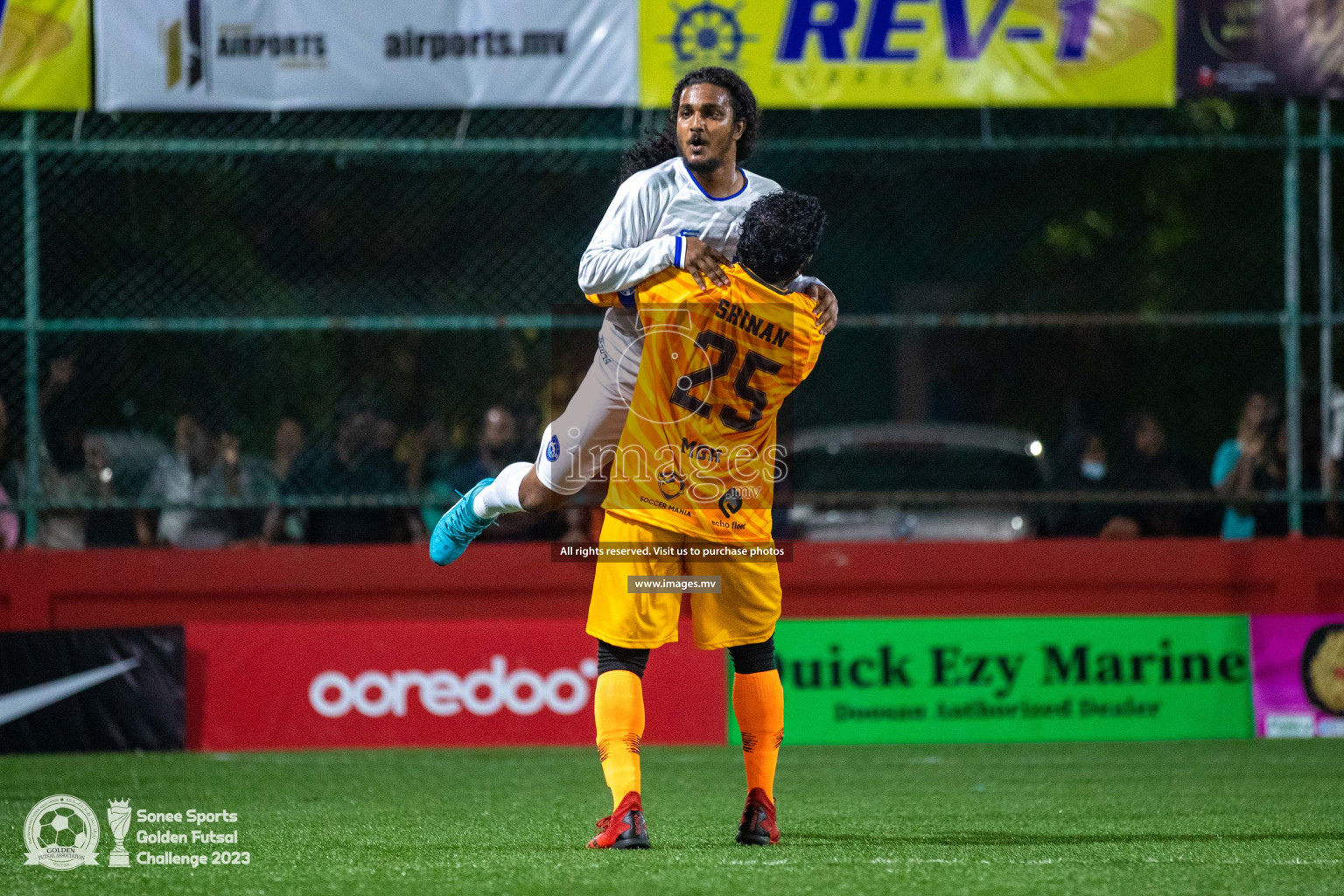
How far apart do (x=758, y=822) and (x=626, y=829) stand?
0.50 meters

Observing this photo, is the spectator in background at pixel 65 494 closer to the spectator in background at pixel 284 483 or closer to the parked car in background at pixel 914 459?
the spectator in background at pixel 284 483

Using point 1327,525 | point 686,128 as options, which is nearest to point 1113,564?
point 1327,525

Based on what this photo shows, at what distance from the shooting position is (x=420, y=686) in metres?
9.90

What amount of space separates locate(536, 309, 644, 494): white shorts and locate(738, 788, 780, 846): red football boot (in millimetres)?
1250

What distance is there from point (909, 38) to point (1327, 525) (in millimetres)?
4115

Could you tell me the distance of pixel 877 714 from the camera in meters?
9.92

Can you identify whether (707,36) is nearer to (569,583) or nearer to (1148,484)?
(569,583)

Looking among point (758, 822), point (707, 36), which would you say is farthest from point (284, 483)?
point (758, 822)

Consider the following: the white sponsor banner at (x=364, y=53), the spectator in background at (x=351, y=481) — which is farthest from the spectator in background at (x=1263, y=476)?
the spectator in background at (x=351, y=481)

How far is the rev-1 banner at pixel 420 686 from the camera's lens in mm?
9875

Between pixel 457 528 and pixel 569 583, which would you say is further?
pixel 569 583

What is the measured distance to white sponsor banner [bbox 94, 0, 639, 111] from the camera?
1040cm

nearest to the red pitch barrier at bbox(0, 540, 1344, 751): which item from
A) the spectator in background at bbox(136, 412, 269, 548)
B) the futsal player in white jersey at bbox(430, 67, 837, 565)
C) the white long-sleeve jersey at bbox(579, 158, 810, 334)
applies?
the spectator in background at bbox(136, 412, 269, 548)

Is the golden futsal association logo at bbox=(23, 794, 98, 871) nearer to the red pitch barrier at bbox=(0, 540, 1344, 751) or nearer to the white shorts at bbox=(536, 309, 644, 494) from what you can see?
the white shorts at bbox=(536, 309, 644, 494)
